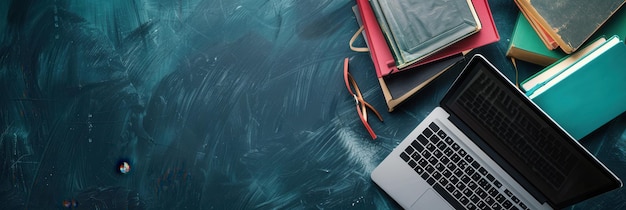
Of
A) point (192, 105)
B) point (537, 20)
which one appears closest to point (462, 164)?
point (537, 20)

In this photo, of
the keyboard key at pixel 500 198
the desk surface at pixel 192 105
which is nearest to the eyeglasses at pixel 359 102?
the desk surface at pixel 192 105

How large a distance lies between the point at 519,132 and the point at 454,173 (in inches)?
4.8

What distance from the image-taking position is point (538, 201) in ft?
3.11

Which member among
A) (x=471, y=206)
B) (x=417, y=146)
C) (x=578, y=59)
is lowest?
(x=471, y=206)

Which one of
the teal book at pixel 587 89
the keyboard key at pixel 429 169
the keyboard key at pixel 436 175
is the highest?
the teal book at pixel 587 89

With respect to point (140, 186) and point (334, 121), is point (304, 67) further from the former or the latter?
point (140, 186)

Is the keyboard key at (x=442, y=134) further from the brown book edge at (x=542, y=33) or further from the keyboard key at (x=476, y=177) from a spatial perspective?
the brown book edge at (x=542, y=33)

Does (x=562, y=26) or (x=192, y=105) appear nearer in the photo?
(x=562, y=26)

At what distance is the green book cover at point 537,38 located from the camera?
37.6 inches

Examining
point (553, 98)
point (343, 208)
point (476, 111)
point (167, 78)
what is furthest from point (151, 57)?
point (553, 98)

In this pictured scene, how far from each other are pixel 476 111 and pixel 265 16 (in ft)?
1.26

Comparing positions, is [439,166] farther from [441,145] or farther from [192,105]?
[192,105]

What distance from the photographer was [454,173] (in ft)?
3.19

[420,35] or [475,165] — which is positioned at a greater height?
[420,35]
